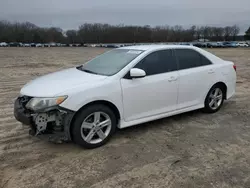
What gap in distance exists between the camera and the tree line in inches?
4545

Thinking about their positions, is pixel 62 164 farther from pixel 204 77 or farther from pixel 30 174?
pixel 204 77

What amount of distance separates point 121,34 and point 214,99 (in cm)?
11473

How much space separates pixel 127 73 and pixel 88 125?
1081 millimetres

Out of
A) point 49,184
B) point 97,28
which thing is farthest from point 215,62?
point 97,28

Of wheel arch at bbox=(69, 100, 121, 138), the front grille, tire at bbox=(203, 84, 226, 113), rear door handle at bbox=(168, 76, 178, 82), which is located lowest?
tire at bbox=(203, 84, 226, 113)

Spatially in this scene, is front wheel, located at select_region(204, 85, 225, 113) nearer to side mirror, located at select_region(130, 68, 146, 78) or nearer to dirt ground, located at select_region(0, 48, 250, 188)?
dirt ground, located at select_region(0, 48, 250, 188)

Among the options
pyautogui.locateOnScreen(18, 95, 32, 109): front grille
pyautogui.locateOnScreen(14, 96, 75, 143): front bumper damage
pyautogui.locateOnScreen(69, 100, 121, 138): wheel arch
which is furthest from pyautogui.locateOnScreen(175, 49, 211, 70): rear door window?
pyautogui.locateOnScreen(18, 95, 32, 109): front grille

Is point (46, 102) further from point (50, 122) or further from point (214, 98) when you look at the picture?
point (214, 98)

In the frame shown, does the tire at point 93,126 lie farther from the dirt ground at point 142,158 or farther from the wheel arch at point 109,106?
the dirt ground at point 142,158

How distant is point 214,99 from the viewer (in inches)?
228

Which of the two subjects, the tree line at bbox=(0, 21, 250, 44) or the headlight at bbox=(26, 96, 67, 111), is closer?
the headlight at bbox=(26, 96, 67, 111)

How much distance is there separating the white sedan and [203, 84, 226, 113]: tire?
2 cm

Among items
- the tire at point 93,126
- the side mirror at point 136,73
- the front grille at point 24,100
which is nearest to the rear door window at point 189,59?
the side mirror at point 136,73

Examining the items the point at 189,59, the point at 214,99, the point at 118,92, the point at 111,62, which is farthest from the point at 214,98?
the point at 118,92
